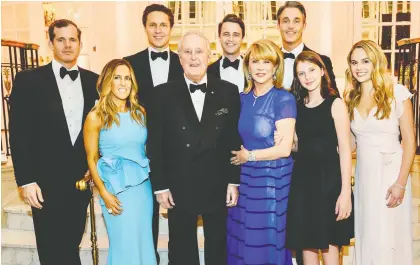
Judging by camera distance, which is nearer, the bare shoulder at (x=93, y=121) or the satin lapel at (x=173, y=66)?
the bare shoulder at (x=93, y=121)

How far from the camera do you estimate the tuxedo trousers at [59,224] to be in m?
2.51

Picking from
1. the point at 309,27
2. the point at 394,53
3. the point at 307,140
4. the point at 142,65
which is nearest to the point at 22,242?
the point at 142,65

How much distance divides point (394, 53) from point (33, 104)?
19.6 ft

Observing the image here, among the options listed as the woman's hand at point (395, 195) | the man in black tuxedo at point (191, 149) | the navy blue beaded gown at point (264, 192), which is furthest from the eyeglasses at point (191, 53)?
the woman's hand at point (395, 195)

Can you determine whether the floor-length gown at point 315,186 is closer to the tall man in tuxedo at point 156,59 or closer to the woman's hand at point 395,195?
the woman's hand at point 395,195

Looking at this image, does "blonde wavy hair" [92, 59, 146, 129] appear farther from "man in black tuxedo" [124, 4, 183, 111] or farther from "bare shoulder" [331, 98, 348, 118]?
"bare shoulder" [331, 98, 348, 118]

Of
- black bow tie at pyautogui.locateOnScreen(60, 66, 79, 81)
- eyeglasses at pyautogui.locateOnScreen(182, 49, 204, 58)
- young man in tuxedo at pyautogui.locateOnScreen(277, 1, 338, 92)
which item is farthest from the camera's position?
young man in tuxedo at pyautogui.locateOnScreen(277, 1, 338, 92)

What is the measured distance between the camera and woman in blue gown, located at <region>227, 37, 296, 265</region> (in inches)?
92.3

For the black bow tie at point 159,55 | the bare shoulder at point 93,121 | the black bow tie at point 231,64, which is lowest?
the bare shoulder at point 93,121

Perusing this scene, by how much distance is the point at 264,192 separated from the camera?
2.36 metres

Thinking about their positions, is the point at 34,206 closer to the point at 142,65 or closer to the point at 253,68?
the point at 142,65

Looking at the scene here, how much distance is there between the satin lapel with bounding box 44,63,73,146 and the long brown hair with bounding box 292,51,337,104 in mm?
1406

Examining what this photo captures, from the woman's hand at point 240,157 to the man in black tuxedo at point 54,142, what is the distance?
0.94 meters

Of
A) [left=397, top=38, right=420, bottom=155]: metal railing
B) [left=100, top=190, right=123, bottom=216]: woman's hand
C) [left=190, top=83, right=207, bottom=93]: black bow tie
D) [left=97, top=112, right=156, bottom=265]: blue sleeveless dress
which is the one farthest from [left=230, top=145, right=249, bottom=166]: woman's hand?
[left=397, top=38, right=420, bottom=155]: metal railing
